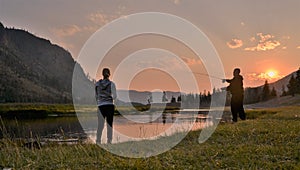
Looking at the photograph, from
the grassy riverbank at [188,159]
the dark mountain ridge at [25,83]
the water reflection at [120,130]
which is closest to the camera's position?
the grassy riverbank at [188,159]

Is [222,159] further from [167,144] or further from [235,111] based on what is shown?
[235,111]

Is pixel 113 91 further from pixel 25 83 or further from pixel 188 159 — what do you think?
pixel 25 83

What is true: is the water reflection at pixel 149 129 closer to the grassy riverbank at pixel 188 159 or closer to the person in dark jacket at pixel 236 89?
the person in dark jacket at pixel 236 89

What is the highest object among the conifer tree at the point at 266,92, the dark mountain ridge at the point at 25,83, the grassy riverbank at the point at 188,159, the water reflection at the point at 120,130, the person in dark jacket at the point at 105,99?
the dark mountain ridge at the point at 25,83

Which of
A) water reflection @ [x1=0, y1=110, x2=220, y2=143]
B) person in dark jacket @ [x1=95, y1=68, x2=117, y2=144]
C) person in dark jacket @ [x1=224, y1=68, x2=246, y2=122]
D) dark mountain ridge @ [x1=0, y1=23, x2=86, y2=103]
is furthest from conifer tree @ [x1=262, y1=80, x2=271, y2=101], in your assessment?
person in dark jacket @ [x1=95, y1=68, x2=117, y2=144]

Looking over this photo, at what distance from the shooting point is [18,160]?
7.03 m

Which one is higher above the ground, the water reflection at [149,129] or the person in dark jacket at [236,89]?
the person in dark jacket at [236,89]

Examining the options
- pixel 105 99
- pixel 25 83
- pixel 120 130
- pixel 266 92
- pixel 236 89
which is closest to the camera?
pixel 105 99

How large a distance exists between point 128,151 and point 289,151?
353 centimetres

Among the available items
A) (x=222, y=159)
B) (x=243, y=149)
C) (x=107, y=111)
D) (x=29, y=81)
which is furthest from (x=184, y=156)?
(x=29, y=81)

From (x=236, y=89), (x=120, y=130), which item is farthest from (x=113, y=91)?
(x=120, y=130)

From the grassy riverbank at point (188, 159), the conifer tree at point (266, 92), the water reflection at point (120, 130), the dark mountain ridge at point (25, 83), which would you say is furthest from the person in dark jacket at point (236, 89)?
the dark mountain ridge at point (25, 83)

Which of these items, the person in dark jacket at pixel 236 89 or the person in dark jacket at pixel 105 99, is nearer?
the person in dark jacket at pixel 105 99

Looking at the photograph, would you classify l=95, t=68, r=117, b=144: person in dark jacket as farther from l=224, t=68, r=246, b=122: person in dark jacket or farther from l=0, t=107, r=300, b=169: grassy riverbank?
→ l=224, t=68, r=246, b=122: person in dark jacket
